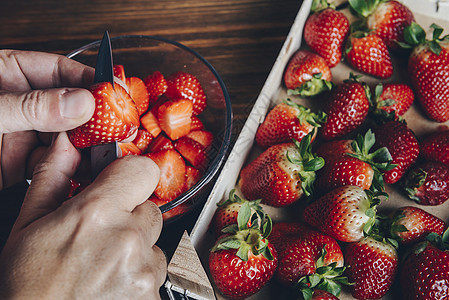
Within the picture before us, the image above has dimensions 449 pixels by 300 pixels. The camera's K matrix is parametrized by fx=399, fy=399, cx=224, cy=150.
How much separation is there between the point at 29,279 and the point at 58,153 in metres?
0.29

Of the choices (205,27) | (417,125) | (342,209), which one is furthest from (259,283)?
(205,27)

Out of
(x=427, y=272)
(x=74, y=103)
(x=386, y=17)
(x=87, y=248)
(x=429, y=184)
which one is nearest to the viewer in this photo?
(x=87, y=248)

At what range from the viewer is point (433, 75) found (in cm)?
107

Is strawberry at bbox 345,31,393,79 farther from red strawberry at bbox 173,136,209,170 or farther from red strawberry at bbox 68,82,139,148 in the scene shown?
red strawberry at bbox 68,82,139,148

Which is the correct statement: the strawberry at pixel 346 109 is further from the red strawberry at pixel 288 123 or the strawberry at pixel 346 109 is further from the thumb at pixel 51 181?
the thumb at pixel 51 181

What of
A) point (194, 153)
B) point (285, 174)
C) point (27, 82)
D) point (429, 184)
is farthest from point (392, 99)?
point (27, 82)

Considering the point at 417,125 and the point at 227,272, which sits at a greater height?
the point at 417,125

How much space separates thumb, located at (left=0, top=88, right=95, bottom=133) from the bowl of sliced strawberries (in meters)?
0.07

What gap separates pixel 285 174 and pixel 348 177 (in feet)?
0.47

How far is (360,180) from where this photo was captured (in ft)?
2.97

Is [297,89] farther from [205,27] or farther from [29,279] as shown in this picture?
[29,279]

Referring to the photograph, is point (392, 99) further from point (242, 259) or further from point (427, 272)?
point (242, 259)

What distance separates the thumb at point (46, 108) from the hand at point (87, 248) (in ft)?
0.42

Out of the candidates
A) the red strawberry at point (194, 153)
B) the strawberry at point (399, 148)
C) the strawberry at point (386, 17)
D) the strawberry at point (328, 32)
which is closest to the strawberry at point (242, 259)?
the red strawberry at point (194, 153)
